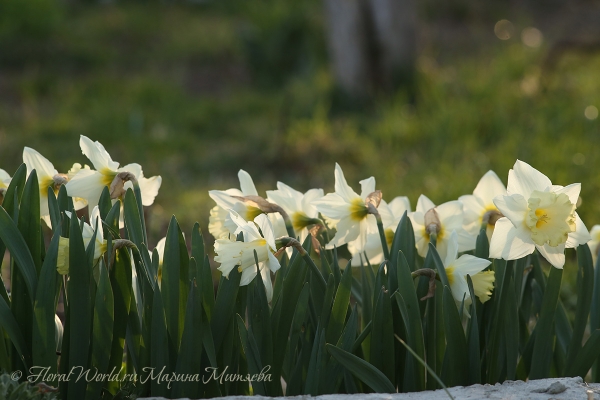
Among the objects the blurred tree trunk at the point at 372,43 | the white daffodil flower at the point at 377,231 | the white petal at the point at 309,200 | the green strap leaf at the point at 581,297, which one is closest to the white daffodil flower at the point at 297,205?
the white petal at the point at 309,200

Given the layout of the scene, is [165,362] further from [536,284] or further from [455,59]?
[455,59]

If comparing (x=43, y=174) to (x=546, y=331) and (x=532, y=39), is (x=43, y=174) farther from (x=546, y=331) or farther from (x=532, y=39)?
(x=532, y=39)

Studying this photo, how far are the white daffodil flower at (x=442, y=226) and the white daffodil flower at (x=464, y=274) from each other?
133 millimetres

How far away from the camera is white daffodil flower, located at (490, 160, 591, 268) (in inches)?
45.8

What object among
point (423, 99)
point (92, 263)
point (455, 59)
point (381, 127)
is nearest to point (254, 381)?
point (92, 263)

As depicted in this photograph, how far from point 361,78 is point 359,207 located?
3677mm

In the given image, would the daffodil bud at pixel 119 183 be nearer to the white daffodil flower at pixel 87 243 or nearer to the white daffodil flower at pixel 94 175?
the white daffodil flower at pixel 94 175

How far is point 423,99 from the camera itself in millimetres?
4742

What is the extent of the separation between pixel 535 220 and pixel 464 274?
18 centimetres

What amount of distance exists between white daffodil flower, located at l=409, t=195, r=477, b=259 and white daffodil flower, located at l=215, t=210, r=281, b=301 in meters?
0.40

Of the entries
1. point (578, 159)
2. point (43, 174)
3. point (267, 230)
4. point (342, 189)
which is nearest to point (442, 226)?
point (342, 189)

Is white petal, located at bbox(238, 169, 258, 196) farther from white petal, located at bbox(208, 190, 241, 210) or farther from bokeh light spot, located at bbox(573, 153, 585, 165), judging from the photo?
bokeh light spot, located at bbox(573, 153, 585, 165)

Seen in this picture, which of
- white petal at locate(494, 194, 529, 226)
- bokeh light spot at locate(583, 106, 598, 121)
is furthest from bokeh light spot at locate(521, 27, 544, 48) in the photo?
white petal at locate(494, 194, 529, 226)

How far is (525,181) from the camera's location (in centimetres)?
123
